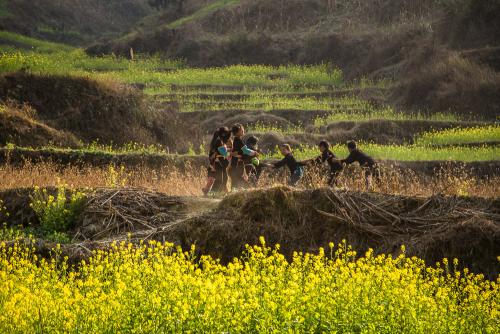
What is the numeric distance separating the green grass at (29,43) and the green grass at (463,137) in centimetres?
3521

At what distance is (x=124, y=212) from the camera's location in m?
15.5

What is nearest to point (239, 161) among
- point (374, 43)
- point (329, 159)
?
point (329, 159)

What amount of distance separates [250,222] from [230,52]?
115 ft

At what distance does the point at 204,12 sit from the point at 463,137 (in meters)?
32.4

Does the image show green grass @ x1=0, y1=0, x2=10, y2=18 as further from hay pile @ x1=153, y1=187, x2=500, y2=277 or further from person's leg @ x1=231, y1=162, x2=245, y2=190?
hay pile @ x1=153, y1=187, x2=500, y2=277

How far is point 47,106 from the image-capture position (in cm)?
2786

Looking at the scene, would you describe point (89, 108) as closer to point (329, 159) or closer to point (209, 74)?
point (329, 159)

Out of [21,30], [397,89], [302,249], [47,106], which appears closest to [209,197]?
[302,249]

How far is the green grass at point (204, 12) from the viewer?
55.1 metres

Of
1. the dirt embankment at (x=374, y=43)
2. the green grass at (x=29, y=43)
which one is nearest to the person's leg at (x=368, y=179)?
the dirt embankment at (x=374, y=43)

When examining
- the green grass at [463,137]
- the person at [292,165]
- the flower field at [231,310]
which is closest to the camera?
the flower field at [231,310]

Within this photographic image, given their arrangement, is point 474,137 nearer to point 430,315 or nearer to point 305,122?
point 305,122

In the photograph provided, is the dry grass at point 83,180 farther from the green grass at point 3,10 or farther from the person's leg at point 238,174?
the green grass at point 3,10

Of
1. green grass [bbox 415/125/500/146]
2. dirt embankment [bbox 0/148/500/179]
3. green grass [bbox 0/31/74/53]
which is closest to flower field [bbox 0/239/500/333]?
dirt embankment [bbox 0/148/500/179]
